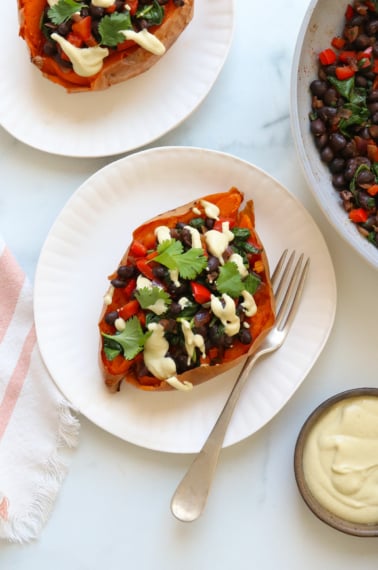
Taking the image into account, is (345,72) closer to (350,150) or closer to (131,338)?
(350,150)

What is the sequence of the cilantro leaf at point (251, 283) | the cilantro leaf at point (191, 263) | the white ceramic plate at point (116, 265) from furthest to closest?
the white ceramic plate at point (116, 265)
the cilantro leaf at point (251, 283)
the cilantro leaf at point (191, 263)

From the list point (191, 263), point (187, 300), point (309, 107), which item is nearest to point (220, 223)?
point (191, 263)

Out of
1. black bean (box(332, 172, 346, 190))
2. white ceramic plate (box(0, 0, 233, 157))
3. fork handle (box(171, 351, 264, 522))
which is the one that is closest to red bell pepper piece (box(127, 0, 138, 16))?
white ceramic plate (box(0, 0, 233, 157))

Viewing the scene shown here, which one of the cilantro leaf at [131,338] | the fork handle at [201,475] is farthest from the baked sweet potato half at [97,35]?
the fork handle at [201,475]

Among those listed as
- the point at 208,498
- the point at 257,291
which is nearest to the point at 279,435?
the point at 208,498

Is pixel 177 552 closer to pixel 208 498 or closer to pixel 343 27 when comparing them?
pixel 208 498

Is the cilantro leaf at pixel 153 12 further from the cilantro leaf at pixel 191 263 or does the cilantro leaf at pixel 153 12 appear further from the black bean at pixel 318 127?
the cilantro leaf at pixel 191 263

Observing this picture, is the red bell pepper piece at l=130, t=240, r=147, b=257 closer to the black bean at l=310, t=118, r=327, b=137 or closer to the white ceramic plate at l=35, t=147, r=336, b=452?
the white ceramic plate at l=35, t=147, r=336, b=452
